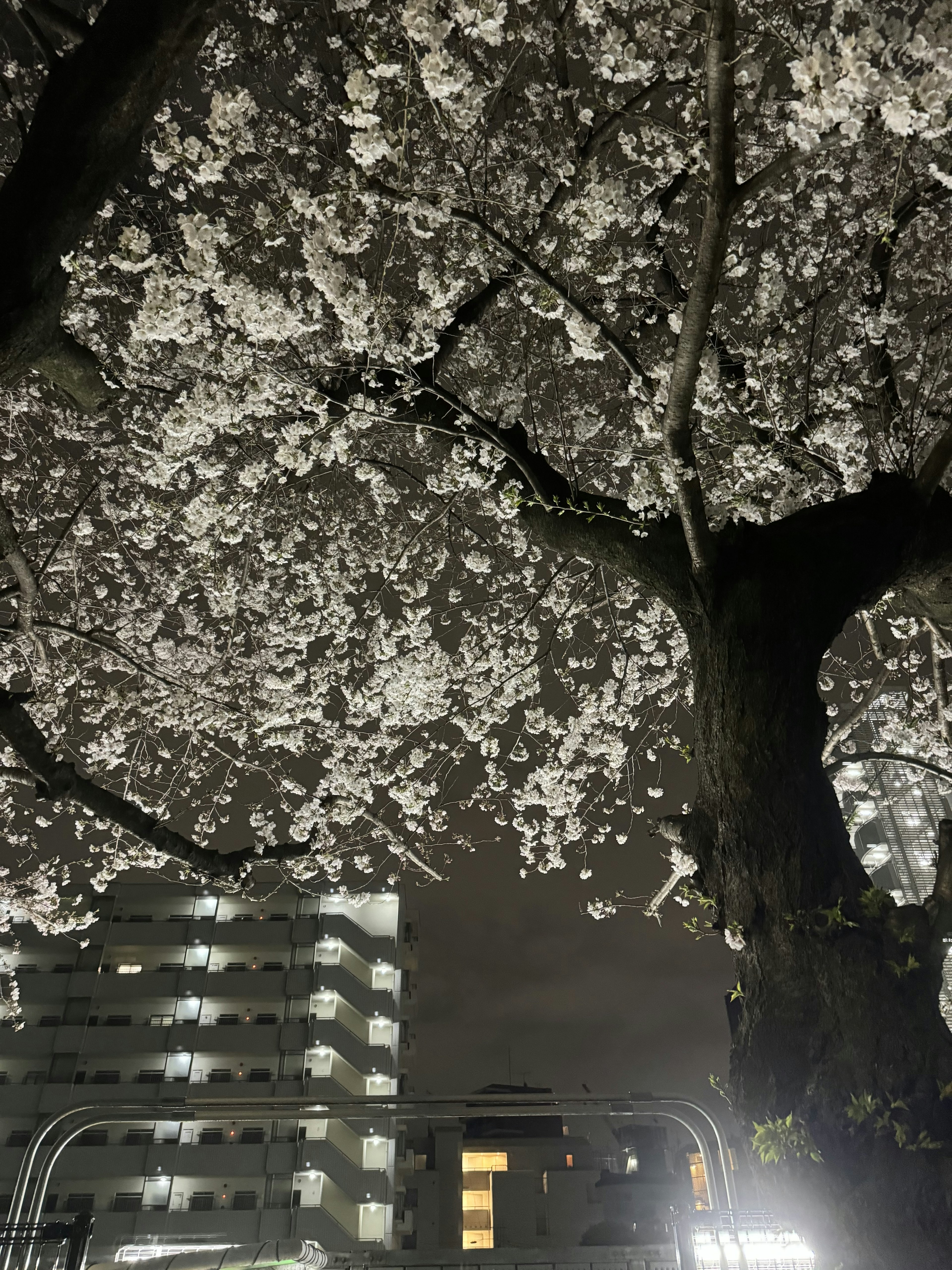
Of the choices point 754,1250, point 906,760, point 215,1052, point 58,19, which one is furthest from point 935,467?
point 215,1052

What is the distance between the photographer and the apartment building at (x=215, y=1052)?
2948cm

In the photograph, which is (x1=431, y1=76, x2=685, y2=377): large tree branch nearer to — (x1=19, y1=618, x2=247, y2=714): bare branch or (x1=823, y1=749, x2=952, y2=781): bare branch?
(x1=19, y1=618, x2=247, y2=714): bare branch

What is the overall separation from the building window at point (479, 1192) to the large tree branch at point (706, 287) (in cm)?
4454

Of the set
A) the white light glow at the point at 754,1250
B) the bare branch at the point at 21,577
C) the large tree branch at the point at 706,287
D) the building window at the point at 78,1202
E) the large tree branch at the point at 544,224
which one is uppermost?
the large tree branch at the point at 544,224

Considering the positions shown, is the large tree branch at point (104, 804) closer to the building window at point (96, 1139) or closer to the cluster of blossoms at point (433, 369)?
the cluster of blossoms at point (433, 369)

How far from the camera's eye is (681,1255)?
10.7ft

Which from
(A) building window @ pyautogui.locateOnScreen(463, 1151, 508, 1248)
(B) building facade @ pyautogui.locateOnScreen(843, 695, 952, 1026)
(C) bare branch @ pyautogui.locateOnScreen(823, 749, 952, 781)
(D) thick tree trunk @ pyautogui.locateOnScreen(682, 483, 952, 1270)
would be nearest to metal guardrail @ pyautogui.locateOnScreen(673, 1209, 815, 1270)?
(D) thick tree trunk @ pyautogui.locateOnScreen(682, 483, 952, 1270)

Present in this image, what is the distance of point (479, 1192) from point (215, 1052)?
16.6 metres

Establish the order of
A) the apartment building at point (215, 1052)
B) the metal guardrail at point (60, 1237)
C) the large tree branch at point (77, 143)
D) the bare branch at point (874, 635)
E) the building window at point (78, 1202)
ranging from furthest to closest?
the apartment building at point (215, 1052) → the building window at point (78, 1202) → the bare branch at point (874, 635) → the large tree branch at point (77, 143) → the metal guardrail at point (60, 1237)

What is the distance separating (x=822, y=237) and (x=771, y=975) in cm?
595

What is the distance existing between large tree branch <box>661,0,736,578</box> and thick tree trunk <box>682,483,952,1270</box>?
39cm

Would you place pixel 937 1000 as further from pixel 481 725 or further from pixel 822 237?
pixel 822 237

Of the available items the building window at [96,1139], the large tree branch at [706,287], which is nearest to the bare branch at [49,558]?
the large tree branch at [706,287]

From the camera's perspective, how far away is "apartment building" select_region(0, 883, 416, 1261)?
29.5m
